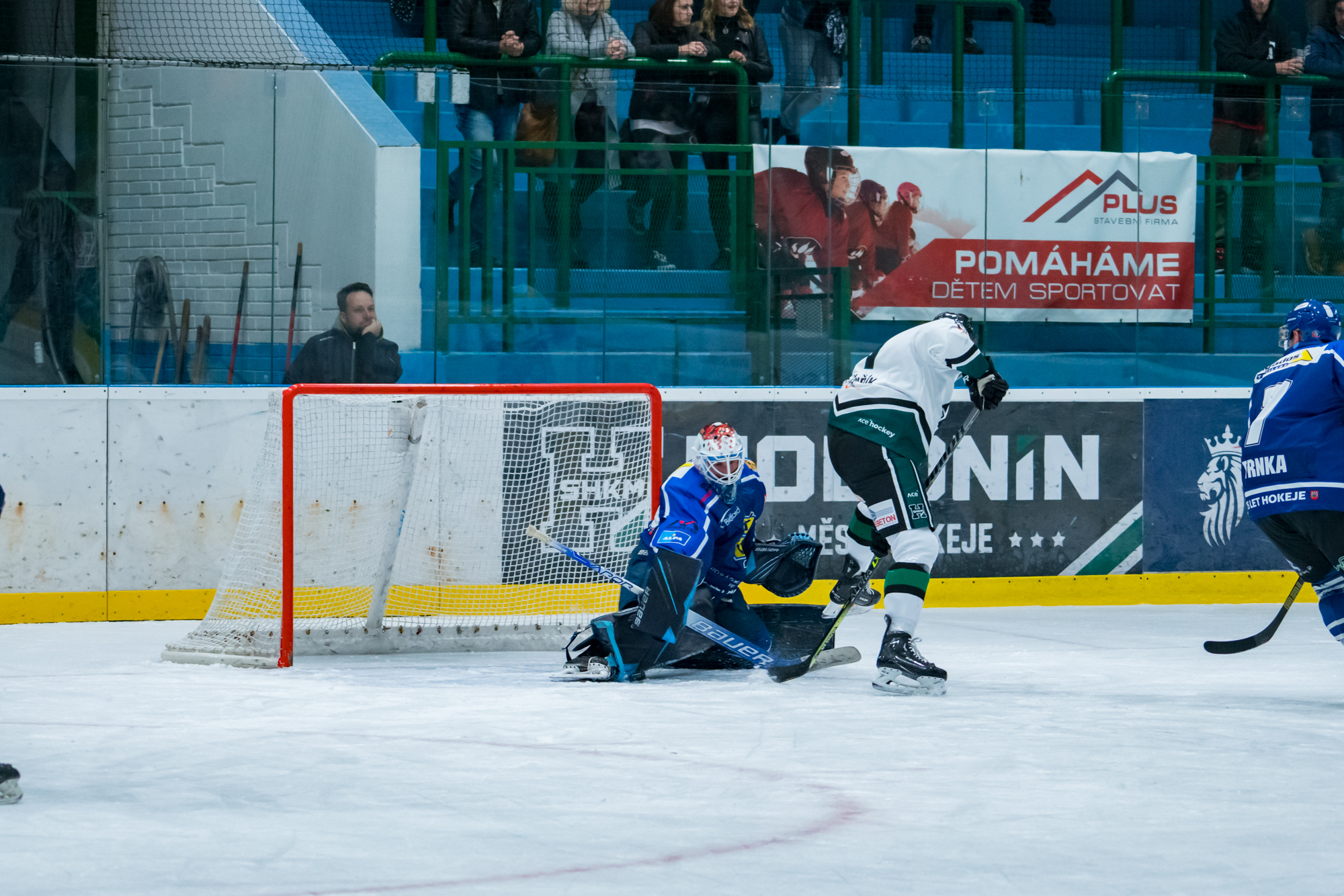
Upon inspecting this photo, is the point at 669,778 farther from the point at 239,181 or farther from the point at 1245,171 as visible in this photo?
the point at 1245,171

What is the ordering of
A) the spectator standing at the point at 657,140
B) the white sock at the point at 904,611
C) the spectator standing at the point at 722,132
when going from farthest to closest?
the spectator standing at the point at 722,132, the spectator standing at the point at 657,140, the white sock at the point at 904,611

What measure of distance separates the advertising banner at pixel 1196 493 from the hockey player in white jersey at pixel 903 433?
2649mm

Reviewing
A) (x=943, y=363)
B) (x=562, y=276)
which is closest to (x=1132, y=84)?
(x=562, y=276)

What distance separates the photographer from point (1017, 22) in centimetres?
813

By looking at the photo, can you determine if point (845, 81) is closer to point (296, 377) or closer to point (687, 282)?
point (687, 282)

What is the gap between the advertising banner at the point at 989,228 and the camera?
6984mm

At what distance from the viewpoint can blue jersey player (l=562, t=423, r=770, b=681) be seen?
4754mm

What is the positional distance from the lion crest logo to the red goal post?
9.37ft

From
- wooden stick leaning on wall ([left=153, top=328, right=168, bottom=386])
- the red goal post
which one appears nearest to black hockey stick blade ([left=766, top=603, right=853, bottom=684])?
the red goal post

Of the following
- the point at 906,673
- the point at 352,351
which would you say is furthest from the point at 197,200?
the point at 906,673

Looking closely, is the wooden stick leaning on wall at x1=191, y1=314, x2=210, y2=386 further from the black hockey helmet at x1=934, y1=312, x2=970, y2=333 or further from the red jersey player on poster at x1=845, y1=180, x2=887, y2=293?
the black hockey helmet at x1=934, y1=312, x2=970, y2=333

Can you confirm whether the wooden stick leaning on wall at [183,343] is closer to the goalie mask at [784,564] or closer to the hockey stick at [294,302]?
the hockey stick at [294,302]

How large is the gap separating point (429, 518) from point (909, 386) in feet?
6.03

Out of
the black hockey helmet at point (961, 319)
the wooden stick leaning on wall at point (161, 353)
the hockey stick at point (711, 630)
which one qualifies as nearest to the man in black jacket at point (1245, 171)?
the black hockey helmet at point (961, 319)
